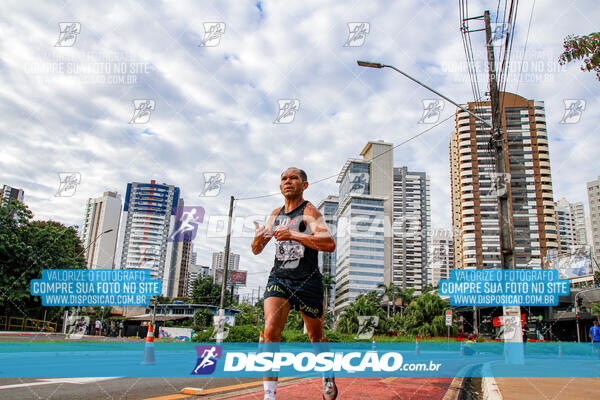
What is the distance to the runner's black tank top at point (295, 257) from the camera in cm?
336

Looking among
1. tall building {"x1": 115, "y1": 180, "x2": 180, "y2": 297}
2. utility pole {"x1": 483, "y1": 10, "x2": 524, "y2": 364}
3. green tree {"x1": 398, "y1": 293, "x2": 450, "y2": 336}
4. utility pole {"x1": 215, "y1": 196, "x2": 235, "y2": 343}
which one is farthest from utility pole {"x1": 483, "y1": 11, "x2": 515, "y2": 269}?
tall building {"x1": 115, "y1": 180, "x2": 180, "y2": 297}

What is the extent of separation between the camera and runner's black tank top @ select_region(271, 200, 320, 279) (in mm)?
3355

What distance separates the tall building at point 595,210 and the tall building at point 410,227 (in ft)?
190

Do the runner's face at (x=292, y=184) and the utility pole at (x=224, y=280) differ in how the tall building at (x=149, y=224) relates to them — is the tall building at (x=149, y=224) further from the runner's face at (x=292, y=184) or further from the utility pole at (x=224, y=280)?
the runner's face at (x=292, y=184)

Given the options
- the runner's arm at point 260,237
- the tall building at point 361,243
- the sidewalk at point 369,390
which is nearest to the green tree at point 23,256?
the sidewalk at point 369,390

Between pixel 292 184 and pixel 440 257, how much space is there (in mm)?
183921

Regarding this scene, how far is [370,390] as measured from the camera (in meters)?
4.59

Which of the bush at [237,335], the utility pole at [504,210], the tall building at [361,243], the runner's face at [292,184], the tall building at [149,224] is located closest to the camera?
the runner's face at [292,184]

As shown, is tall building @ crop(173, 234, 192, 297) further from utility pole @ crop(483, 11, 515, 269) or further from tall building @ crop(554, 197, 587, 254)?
utility pole @ crop(483, 11, 515, 269)

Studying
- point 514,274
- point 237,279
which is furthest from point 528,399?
point 237,279

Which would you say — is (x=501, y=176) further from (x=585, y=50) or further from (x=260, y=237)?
(x=260, y=237)

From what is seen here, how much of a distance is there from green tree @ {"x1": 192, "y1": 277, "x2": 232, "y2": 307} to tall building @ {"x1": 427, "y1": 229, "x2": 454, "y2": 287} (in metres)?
121

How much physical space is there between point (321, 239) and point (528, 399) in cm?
297

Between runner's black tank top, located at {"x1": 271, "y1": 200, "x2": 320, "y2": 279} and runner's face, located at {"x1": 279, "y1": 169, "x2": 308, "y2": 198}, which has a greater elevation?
runner's face, located at {"x1": 279, "y1": 169, "x2": 308, "y2": 198}
